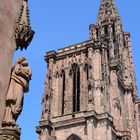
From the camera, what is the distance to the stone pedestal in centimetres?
560

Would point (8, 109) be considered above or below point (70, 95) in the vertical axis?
below

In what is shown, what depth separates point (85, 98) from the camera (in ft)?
120

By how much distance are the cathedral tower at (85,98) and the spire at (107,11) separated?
991 centimetres

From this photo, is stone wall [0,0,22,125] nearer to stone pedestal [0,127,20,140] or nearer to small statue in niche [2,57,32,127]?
small statue in niche [2,57,32,127]

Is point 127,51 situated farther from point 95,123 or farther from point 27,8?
point 27,8

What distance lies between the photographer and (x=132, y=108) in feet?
146

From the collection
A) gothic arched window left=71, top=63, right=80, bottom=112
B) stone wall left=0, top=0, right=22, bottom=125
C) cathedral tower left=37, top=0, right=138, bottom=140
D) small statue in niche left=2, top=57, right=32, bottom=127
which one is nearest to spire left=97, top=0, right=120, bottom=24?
cathedral tower left=37, top=0, right=138, bottom=140

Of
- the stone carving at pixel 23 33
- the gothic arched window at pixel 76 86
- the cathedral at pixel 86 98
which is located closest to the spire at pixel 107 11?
the cathedral at pixel 86 98

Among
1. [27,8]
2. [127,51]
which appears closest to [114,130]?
[127,51]

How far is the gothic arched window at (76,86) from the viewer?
1449 inches

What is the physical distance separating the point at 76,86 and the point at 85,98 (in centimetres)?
220

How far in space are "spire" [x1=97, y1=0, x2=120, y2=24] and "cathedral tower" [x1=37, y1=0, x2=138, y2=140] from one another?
991 centimetres

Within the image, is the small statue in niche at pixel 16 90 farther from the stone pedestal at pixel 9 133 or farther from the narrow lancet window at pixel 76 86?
the narrow lancet window at pixel 76 86

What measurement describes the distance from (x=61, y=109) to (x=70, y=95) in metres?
1.64
